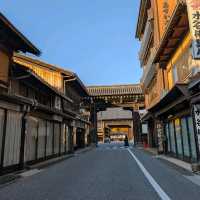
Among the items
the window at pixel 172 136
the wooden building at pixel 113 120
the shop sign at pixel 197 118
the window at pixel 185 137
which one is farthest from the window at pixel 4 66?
the wooden building at pixel 113 120

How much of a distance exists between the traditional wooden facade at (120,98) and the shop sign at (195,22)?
28896 mm

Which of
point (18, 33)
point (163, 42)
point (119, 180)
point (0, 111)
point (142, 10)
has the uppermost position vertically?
point (142, 10)

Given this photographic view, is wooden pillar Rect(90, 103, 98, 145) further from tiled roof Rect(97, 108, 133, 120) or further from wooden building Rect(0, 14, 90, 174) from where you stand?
tiled roof Rect(97, 108, 133, 120)

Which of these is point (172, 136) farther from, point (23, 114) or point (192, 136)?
point (23, 114)

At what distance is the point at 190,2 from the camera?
10289mm

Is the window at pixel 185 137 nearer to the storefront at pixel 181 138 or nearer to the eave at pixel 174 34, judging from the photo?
the storefront at pixel 181 138

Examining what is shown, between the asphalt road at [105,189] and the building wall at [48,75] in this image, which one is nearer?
the asphalt road at [105,189]

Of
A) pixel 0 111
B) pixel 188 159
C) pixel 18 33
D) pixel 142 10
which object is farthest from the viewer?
pixel 142 10

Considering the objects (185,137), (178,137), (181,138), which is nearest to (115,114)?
(178,137)

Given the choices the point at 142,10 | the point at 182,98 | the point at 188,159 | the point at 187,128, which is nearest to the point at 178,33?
the point at 182,98

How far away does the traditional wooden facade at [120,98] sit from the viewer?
3969 cm

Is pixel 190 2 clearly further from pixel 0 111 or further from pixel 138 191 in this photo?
pixel 0 111

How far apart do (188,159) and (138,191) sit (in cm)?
754

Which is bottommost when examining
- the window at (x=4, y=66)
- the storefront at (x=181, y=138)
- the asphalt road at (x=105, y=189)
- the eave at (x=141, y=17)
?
the asphalt road at (x=105, y=189)
